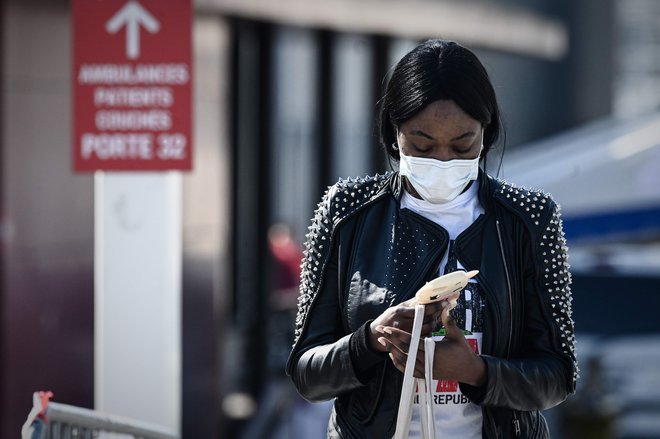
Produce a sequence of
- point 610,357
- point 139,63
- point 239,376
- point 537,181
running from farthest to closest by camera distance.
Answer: point 239,376
point 610,357
point 537,181
point 139,63

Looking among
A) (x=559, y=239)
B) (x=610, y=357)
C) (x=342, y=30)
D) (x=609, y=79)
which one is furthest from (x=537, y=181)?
(x=609, y=79)

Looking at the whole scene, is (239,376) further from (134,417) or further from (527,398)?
(527,398)

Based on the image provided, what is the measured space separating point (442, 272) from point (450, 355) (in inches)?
8.5

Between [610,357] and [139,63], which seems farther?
[610,357]

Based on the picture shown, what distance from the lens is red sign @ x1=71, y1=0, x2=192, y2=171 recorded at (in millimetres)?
4633

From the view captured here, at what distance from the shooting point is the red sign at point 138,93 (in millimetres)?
4633

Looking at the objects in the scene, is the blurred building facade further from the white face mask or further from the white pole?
the white pole

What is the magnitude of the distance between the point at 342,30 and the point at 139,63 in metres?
6.29

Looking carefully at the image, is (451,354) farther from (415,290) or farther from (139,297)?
(139,297)

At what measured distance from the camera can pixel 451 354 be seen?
242 cm

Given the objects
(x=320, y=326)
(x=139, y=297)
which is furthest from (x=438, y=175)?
(x=139, y=297)

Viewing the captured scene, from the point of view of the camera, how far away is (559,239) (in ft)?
8.52

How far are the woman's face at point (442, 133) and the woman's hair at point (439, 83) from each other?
0.04ft

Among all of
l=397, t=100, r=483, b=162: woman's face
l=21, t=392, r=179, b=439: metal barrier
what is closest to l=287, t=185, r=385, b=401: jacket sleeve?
l=397, t=100, r=483, b=162: woman's face
